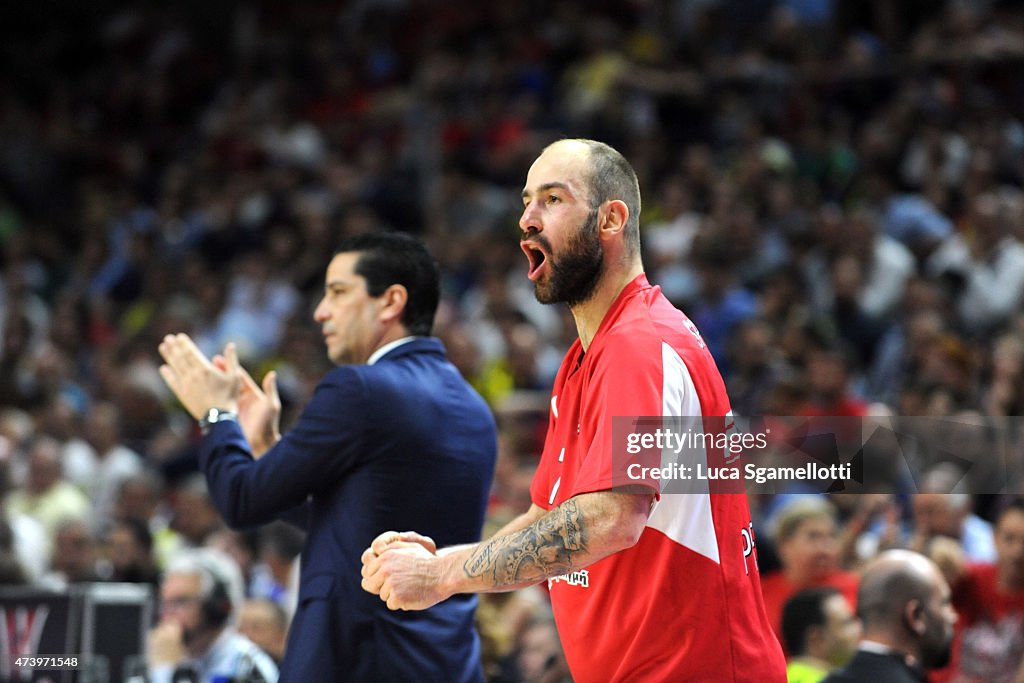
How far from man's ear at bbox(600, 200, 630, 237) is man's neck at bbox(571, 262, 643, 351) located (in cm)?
10

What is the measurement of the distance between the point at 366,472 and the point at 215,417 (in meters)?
0.54

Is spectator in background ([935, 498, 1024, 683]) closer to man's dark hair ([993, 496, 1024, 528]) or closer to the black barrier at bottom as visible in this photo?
man's dark hair ([993, 496, 1024, 528])

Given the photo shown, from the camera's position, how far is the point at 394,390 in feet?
12.7

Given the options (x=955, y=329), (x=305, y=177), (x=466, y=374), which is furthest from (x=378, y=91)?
(x=955, y=329)

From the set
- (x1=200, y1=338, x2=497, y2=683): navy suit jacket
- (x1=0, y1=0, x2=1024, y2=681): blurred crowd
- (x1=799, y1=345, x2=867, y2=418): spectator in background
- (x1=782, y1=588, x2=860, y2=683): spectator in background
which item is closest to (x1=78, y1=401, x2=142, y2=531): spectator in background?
(x1=0, y1=0, x2=1024, y2=681): blurred crowd

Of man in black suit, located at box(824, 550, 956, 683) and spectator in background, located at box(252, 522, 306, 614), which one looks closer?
man in black suit, located at box(824, 550, 956, 683)

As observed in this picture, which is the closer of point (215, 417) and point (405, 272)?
point (215, 417)

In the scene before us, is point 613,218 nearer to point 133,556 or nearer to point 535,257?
point 535,257

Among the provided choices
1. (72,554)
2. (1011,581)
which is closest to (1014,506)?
(1011,581)

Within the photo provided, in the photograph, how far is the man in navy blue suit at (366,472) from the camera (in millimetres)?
3742

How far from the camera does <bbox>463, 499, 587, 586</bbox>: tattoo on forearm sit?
2.83 m

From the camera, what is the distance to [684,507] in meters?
2.96

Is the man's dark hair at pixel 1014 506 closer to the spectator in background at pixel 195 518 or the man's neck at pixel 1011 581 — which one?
the man's neck at pixel 1011 581

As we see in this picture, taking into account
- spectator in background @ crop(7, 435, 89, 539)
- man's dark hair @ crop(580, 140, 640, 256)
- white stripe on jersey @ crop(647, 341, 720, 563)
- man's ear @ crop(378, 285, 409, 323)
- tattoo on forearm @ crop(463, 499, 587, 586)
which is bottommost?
tattoo on forearm @ crop(463, 499, 587, 586)
